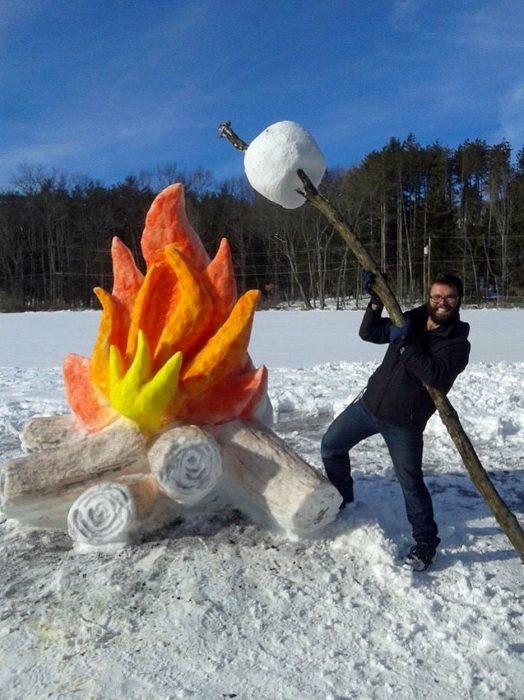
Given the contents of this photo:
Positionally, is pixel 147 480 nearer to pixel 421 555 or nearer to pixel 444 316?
pixel 421 555

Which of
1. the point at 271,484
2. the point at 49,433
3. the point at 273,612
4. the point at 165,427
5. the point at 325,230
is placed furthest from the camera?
the point at 325,230

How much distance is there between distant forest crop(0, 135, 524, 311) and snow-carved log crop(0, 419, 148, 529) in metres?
24.5

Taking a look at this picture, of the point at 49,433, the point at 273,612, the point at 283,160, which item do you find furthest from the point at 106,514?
the point at 283,160

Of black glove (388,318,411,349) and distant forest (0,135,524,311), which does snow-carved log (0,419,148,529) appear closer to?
black glove (388,318,411,349)

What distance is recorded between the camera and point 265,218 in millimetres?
30391

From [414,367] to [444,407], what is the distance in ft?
0.74

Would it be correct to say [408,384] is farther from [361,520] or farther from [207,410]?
[207,410]

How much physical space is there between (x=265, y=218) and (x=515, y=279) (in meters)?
12.4

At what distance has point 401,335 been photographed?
291 cm

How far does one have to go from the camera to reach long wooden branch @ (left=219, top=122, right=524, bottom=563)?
9.23 feet

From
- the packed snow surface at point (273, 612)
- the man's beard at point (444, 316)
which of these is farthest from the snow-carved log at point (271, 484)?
the man's beard at point (444, 316)

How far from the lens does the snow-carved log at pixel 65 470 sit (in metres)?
3.28

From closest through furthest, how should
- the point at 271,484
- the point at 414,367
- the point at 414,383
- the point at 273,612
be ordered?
1. the point at 273,612
2. the point at 414,367
3. the point at 414,383
4. the point at 271,484

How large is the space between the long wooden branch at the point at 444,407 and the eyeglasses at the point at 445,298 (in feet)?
0.94
